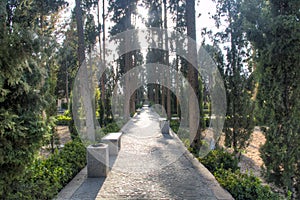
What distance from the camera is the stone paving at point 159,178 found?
154 inches

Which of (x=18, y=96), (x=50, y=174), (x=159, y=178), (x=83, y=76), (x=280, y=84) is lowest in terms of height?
(x=159, y=178)

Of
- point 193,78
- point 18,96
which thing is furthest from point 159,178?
point 18,96

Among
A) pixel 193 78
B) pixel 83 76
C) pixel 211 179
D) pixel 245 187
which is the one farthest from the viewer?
pixel 83 76

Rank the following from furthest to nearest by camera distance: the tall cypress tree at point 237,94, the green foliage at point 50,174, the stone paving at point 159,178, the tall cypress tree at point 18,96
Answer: the tall cypress tree at point 237,94 → the stone paving at point 159,178 → the green foliage at point 50,174 → the tall cypress tree at point 18,96

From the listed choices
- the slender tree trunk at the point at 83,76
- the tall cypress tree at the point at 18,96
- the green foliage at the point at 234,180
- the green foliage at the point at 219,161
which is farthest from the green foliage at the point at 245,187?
the slender tree trunk at the point at 83,76

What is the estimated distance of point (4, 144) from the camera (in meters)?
2.15

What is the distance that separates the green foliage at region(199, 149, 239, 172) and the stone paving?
15cm

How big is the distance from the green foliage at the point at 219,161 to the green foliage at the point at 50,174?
2.90 meters

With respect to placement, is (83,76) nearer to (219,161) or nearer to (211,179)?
(219,161)

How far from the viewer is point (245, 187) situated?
3549mm

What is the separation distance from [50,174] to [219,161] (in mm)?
Answer: 3381

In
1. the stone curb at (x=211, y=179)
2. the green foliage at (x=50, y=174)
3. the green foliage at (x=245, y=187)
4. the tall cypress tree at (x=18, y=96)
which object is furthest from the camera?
the stone curb at (x=211, y=179)

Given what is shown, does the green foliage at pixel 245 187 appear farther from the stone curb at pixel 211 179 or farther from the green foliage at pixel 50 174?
the green foliage at pixel 50 174

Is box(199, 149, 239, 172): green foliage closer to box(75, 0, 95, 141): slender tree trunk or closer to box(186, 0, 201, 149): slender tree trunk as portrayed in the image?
box(186, 0, 201, 149): slender tree trunk
